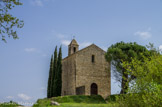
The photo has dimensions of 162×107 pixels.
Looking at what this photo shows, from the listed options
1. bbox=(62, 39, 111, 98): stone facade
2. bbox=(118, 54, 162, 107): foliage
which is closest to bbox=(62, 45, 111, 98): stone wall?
bbox=(62, 39, 111, 98): stone facade

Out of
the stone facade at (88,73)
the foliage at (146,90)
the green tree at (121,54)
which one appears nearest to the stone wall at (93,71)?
the stone facade at (88,73)

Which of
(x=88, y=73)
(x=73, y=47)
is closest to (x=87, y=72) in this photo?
(x=88, y=73)

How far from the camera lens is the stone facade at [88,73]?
31666 mm

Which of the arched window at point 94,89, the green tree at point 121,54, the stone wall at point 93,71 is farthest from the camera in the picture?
the arched window at point 94,89

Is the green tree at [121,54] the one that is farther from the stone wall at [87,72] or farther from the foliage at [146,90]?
the foliage at [146,90]

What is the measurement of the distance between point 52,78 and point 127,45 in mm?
11844

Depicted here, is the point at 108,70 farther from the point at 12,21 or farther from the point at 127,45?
the point at 12,21

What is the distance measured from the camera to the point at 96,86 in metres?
33.0

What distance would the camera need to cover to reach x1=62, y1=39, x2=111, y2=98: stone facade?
31666 mm

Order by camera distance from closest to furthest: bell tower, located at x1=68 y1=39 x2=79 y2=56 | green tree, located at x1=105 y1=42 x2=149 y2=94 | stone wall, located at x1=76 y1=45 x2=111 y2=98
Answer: green tree, located at x1=105 y1=42 x2=149 y2=94
stone wall, located at x1=76 y1=45 x2=111 y2=98
bell tower, located at x1=68 y1=39 x2=79 y2=56

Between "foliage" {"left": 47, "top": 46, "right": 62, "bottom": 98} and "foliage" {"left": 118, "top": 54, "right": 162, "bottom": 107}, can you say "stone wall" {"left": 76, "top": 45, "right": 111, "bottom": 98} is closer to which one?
"foliage" {"left": 47, "top": 46, "right": 62, "bottom": 98}

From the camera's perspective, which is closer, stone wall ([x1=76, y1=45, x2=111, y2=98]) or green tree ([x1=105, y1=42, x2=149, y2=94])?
green tree ([x1=105, y1=42, x2=149, y2=94])

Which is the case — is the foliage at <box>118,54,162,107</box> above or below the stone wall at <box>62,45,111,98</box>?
below

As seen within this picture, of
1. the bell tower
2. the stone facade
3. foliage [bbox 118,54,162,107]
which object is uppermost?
the bell tower
